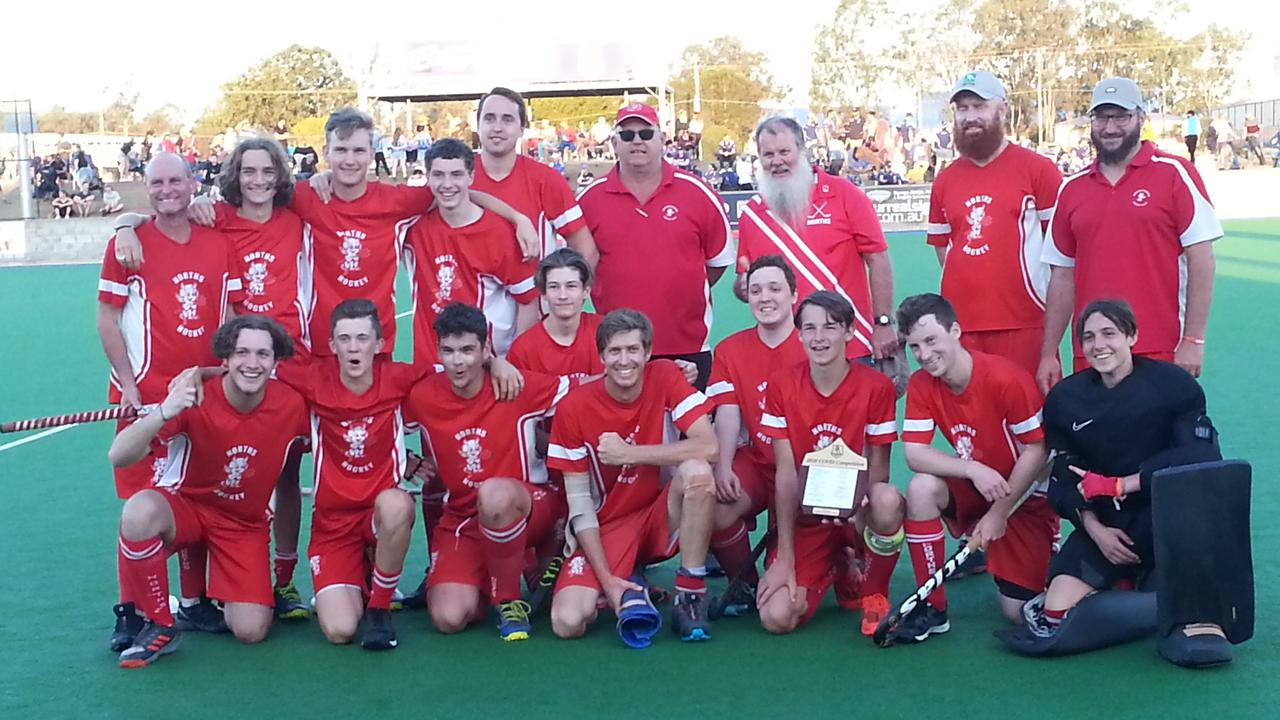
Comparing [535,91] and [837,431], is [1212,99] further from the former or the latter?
[837,431]

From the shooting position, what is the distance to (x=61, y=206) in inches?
1170

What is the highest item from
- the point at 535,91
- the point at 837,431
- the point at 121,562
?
the point at 535,91

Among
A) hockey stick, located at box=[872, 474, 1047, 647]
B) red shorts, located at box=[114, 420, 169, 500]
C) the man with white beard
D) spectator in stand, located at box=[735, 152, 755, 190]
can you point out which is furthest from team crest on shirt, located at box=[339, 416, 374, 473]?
spectator in stand, located at box=[735, 152, 755, 190]

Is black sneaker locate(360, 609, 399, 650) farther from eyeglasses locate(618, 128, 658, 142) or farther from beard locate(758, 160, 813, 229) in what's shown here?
beard locate(758, 160, 813, 229)

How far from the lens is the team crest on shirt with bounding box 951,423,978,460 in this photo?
507 cm

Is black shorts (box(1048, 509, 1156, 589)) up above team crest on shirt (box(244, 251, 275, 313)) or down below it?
below

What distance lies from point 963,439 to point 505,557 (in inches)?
68.7

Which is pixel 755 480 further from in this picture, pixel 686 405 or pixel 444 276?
pixel 444 276

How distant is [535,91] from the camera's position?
44531 millimetres

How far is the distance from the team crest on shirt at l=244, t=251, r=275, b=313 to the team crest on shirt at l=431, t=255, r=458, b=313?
686 millimetres

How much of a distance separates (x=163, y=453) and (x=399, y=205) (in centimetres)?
138

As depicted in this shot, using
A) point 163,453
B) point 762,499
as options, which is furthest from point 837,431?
point 163,453

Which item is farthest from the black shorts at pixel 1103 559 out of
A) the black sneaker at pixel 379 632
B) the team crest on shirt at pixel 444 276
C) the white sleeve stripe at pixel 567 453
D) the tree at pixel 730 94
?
the tree at pixel 730 94

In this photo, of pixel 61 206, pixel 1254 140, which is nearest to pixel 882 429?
pixel 61 206
